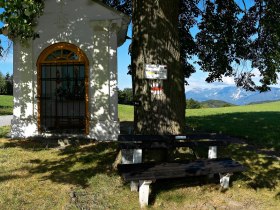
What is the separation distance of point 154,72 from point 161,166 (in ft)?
6.59

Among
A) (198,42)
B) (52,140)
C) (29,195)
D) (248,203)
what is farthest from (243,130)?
(29,195)

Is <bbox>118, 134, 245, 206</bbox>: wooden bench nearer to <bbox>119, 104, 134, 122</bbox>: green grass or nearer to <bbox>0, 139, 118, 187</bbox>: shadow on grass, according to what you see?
<bbox>0, 139, 118, 187</bbox>: shadow on grass

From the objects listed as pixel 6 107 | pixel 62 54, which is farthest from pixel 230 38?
pixel 6 107

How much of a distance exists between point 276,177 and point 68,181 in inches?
161

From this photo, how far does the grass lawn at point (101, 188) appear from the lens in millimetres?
5223

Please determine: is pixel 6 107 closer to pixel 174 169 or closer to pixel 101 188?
pixel 101 188

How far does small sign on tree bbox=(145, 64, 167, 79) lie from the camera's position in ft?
21.7

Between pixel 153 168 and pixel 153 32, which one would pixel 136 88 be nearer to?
pixel 153 32

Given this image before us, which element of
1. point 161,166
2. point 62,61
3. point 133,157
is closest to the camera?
point 161,166

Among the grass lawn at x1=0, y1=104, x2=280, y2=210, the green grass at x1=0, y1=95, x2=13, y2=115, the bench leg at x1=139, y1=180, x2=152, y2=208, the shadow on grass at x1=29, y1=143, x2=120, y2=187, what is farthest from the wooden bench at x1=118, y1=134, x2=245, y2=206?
the green grass at x1=0, y1=95, x2=13, y2=115

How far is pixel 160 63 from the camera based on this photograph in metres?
6.68

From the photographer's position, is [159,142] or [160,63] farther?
[160,63]

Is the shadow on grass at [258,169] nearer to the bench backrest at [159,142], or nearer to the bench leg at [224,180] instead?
the bench leg at [224,180]

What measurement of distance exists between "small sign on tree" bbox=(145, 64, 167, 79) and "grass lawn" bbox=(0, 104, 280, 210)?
202 centimetres
